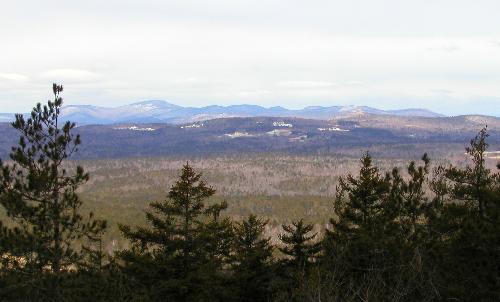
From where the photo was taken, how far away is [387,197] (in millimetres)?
29031

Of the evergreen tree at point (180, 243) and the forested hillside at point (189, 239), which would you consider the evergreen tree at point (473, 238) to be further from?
the evergreen tree at point (180, 243)

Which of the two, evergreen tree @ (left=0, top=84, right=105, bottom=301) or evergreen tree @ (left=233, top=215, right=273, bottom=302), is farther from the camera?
evergreen tree @ (left=233, top=215, right=273, bottom=302)

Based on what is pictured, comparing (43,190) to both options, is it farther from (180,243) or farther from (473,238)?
(473,238)

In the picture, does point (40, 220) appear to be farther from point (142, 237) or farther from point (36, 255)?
point (142, 237)

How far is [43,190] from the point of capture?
66.6ft

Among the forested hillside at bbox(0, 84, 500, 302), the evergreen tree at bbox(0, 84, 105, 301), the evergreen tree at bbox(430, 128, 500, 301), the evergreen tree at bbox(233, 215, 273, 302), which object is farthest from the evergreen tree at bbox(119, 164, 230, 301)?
the evergreen tree at bbox(430, 128, 500, 301)

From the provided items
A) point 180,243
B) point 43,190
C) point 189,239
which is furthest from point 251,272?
point 43,190

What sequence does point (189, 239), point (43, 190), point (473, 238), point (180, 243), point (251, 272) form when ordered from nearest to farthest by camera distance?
1. point (473, 238)
2. point (43, 190)
3. point (180, 243)
4. point (189, 239)
5. point (251, 272)

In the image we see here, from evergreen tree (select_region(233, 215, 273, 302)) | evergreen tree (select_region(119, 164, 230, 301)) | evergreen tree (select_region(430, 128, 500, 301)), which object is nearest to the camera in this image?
evergreen tree (select_region(430, 128, 500, 301))

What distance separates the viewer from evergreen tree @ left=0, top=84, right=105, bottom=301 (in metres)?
20.0

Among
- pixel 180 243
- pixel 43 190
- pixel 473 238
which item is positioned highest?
pixel 43 190

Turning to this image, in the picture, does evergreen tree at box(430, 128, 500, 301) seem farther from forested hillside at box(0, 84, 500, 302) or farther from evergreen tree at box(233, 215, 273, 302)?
evergreen tree at box(233, 215, 273, 302)

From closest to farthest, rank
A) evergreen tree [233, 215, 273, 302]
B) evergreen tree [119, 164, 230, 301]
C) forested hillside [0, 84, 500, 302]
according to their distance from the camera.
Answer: forested hillside [0, 84, 500, 302]
evergreen tree [119, 164, 230, 301]
evergreen tree [233, 215, 273, 302]

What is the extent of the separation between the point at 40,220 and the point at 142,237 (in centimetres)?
457
